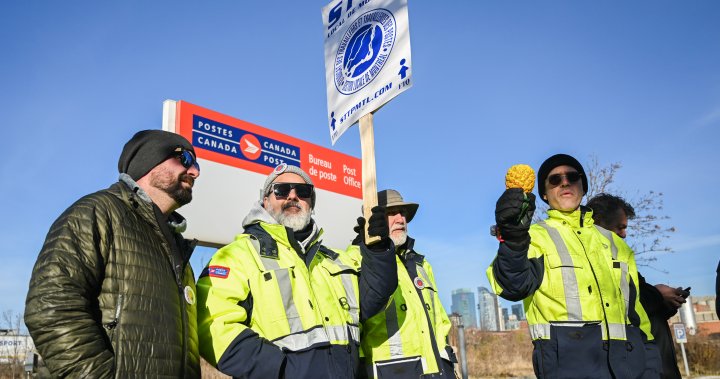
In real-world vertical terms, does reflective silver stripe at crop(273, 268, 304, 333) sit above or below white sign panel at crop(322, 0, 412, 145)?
below

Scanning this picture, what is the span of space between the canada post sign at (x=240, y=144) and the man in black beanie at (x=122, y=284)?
3683 millimetres

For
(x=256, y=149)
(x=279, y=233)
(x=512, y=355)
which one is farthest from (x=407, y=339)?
(x=512, y=355)

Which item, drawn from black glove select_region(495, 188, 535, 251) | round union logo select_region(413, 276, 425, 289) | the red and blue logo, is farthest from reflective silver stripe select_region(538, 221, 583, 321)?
the red and blue logo

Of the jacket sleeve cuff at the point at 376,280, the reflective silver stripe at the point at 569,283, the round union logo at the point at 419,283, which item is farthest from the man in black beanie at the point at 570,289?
the round union logo at the point at 419,283

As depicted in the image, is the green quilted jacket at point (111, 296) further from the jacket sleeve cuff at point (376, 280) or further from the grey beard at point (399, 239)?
the grey beard at point (399, 239)

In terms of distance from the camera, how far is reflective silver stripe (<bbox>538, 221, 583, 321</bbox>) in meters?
3.64

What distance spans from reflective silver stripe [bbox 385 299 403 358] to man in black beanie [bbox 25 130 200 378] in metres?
1.63

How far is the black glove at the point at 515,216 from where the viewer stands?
3336mm

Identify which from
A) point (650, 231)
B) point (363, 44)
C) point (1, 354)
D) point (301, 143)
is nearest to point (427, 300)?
point (363, 44)

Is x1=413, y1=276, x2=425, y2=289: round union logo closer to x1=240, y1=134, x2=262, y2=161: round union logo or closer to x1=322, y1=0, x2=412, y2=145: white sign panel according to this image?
x1=322, y1=0, x2=412, y2=145: white sign panel

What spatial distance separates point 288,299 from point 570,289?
1.77 m

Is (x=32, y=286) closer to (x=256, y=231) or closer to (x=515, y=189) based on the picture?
(x=256, y=231)

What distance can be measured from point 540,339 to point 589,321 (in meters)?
0.32

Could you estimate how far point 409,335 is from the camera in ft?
14.0
